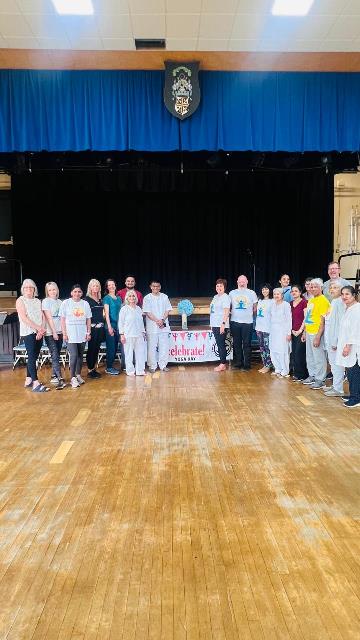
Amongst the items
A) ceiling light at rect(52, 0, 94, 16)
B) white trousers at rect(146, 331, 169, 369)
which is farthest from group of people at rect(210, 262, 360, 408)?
ceiling light at rect(52, 0, 94, 16)

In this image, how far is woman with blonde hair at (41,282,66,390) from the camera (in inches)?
257

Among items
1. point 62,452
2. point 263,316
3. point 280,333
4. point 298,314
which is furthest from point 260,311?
point 62,452

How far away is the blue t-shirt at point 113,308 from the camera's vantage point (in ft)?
24.6

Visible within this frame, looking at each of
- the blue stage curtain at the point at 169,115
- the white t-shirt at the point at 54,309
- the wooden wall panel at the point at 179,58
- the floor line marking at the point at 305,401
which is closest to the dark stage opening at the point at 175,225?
the blue stage curtain at the point at 169,115

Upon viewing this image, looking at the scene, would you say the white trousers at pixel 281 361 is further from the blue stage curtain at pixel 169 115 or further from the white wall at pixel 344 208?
the white wall at pixel 344 208

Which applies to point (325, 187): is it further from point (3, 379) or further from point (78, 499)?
point (78, 499)

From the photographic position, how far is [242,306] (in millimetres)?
7551

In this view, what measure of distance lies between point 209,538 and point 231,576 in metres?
0.38

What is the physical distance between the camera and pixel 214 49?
273 inches

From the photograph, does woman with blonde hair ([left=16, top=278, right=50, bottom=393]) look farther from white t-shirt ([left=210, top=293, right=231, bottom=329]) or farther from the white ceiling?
the white ceiling

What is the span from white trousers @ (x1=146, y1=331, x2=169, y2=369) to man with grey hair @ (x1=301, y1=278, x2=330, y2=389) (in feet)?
7.30

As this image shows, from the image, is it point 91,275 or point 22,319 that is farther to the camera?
point 91,275

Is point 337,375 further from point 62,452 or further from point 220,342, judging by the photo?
point 62,452

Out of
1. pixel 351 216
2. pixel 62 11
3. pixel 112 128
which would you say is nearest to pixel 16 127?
pixel 112 128
